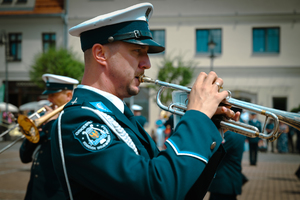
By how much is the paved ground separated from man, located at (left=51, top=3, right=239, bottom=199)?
5858mm

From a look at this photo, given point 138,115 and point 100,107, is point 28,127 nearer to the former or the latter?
point 100,107

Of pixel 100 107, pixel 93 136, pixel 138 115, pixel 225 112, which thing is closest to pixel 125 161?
pixel 93 136

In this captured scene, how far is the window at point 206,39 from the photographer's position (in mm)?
19516

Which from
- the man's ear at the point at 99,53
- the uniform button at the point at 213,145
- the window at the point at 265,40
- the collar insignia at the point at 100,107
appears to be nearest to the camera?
the uniform button at the point at 213,145

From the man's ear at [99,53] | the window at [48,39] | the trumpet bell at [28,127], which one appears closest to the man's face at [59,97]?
the trumpet bell at [28,127]

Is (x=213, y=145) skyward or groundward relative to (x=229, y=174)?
skyward

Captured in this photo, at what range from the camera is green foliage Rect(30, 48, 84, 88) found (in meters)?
17.5

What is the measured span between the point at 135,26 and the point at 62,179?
838mm

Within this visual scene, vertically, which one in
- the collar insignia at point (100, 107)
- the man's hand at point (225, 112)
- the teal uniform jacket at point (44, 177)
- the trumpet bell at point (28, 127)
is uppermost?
the collar insignia at point (100, 107)

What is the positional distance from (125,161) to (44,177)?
2405 millimetres

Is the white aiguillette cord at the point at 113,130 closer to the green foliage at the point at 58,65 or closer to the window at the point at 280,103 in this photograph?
the green foliage at the point at 58,65

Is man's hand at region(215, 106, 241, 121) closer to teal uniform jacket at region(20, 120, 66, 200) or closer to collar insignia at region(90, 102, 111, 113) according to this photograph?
collar insignia at region(90, 102, 111, 113)

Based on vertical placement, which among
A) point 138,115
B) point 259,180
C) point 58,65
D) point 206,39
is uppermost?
point 206,39

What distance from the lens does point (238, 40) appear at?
19297mm
